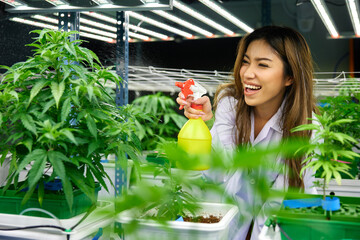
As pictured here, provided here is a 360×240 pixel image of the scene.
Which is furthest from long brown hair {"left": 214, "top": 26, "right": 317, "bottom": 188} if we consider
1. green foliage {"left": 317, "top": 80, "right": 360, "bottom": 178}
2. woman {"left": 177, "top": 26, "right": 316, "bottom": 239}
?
green foliage {"left": 317, "top": 80, "right": 360, "bottom": 178}

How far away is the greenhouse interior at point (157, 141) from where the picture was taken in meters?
0.23

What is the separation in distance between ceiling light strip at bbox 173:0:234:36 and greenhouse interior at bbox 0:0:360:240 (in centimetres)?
1

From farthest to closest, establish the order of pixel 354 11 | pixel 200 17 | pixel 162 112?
pixel 162 112
pixel 200 17
pixel 354 11

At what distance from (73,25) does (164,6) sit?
1.30ft

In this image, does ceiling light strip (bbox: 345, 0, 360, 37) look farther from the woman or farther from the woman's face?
the woman's face

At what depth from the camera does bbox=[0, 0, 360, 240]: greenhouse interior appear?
229mm

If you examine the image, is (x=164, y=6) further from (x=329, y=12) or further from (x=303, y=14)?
(x=303, y=14)

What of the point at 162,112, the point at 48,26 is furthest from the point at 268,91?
the point at 162,112

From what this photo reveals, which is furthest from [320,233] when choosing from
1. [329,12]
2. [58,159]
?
[329,12]

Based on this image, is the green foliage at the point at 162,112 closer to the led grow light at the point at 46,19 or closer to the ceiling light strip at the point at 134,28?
the ceiling light strip at the point at 134,28

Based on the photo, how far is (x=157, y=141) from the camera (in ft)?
1.08

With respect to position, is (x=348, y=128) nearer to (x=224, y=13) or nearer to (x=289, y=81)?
(x=289, y=81)

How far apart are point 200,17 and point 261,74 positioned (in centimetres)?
91

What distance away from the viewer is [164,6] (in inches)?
43.1
